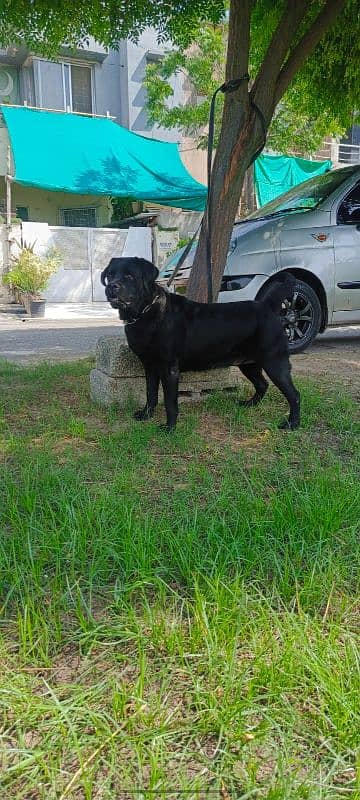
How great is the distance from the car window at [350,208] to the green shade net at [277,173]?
1159 centimetres

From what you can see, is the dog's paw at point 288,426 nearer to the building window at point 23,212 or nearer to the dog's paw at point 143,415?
the dog's paw at point 143,415

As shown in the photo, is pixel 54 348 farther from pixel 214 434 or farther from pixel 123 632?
pixel 123 632

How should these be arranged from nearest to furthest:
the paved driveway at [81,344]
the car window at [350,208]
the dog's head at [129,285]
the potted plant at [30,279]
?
1. the dog's head at [129,285]
2. the paved driveway at [81,344]
3. the car window at [350,208]
4. the potted plant at [30,279]

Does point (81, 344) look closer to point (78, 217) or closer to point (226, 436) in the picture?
point (226, 436)

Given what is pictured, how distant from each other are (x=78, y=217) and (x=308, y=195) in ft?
44.2

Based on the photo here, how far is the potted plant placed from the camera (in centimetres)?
1297

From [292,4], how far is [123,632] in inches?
175

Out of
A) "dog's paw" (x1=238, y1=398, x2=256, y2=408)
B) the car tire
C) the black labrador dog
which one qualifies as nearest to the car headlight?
the car tire

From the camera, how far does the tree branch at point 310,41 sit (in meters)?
4.46

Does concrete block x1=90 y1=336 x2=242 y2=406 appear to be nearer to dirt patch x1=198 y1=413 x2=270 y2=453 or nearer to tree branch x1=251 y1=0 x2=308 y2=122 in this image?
dirt patch x1=198 y1=413 x2=270 y2=453

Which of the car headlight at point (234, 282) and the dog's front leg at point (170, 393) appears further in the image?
the car headlight at point (234, 282)

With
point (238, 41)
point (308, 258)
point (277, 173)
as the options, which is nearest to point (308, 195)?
point (308, 258)

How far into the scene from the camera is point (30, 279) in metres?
13.1

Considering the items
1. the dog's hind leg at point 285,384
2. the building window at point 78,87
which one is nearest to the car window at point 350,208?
the dog's hind leg at point 285,384
